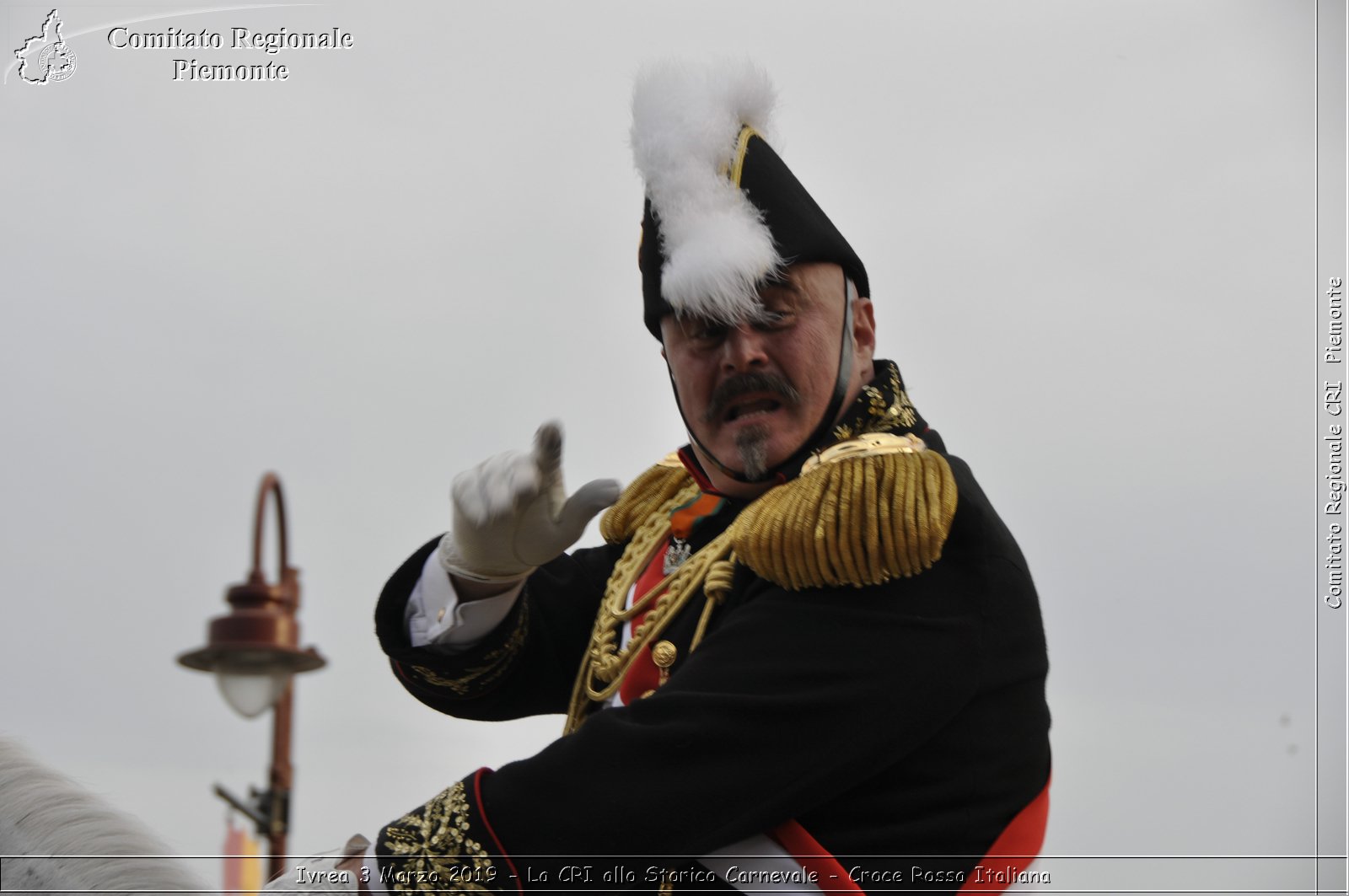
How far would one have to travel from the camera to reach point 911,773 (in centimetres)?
217

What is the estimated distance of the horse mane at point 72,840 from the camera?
2.11 m

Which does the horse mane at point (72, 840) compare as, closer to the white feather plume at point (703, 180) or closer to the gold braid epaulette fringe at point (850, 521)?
the gold braid epaulette fringe at point (850, 521)

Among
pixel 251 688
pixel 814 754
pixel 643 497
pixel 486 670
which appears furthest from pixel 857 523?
pixel 251 688

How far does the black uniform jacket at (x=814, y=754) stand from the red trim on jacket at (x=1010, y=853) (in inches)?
0.8

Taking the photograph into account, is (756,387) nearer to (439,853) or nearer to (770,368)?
(770,368)

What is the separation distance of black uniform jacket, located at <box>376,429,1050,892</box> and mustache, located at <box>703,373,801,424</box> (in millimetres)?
371

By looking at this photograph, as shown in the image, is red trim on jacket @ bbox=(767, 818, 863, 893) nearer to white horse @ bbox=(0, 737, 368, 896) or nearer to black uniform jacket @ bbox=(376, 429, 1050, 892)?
black uniform jacket @ bbox=(376, 429, 1050, 892)

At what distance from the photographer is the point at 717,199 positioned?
96.2 inches

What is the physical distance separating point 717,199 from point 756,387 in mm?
368

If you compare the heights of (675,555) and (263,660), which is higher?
(675,555)

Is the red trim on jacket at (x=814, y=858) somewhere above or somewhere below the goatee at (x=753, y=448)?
below

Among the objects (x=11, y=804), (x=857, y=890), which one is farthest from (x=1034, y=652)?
(x=11, y=804)

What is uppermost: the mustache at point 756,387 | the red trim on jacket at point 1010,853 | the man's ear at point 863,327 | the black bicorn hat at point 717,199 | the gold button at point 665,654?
the black bicorn hat at point 717,199

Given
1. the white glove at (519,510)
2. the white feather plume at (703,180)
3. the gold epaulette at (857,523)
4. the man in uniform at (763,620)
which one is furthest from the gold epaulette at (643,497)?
the gold epaulette at (857,523)
